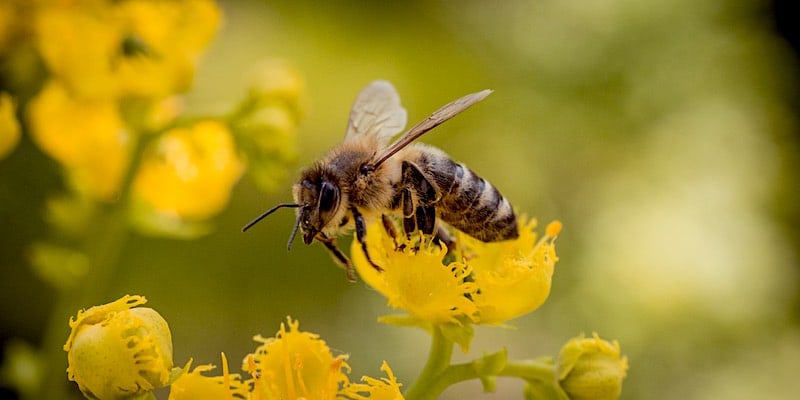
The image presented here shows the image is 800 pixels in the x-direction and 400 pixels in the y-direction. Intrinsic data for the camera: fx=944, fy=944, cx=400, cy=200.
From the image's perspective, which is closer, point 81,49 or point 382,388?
point 382,388

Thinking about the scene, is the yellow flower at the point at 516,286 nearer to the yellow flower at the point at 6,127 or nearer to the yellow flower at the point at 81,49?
the yellow flower at the point at 6,127

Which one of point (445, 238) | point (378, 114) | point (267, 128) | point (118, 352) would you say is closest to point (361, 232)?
point (445, 238)

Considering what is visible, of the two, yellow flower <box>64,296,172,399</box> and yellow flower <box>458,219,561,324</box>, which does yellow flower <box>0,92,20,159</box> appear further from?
yellow flower <box>458,219,561,324</box>

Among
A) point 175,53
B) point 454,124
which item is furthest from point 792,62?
point 175,53

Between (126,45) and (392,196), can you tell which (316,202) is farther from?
(126,45)

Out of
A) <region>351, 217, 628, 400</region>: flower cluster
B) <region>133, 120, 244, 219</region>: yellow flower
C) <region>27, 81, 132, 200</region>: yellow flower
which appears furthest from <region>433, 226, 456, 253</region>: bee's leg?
<region>27, 81, 132, 200</region>: yellow flower

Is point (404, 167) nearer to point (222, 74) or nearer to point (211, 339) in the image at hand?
point (211, 339)
